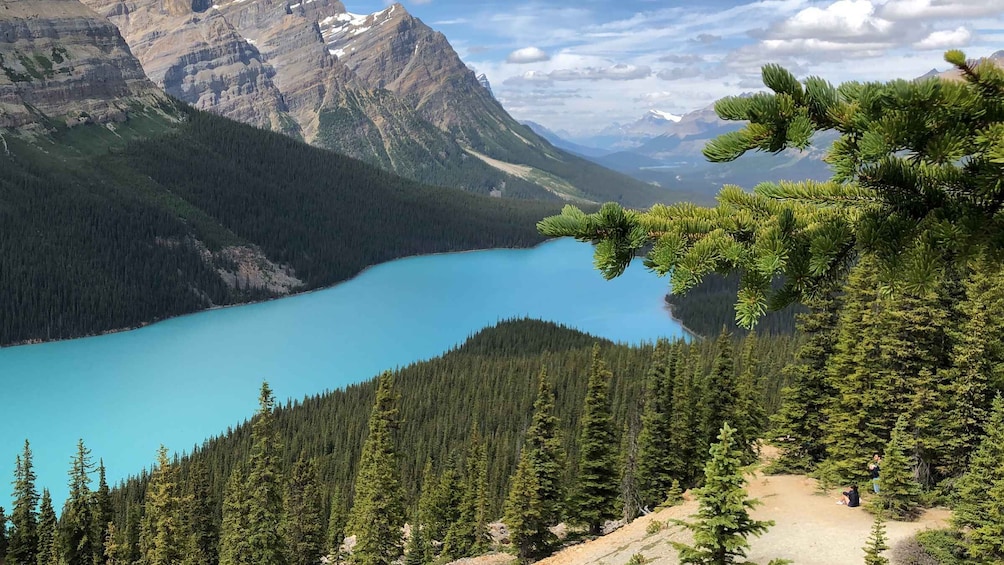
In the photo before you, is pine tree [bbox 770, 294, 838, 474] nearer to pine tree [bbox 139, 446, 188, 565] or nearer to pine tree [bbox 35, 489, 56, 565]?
pine tree [bbox 139, 446, 188, 565]

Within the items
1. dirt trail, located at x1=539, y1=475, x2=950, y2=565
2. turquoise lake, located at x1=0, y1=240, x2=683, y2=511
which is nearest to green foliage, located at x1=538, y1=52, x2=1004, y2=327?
dirt trail, located at x1=539, y1=475, x2=950, y2=565

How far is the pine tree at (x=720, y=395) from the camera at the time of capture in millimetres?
43125

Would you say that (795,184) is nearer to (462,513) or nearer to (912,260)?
(912,260)

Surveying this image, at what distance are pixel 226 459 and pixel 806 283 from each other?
258 ft

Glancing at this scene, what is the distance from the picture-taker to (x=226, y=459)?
74625mm

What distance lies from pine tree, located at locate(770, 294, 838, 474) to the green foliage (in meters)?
34.2

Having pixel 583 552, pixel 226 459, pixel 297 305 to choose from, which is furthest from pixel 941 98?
pixel 297 305

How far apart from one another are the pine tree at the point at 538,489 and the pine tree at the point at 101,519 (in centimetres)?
3114

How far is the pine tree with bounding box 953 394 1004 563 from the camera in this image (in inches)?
858

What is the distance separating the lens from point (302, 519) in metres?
45.8

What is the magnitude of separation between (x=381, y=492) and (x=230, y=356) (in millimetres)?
95352

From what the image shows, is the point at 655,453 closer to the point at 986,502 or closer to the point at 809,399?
the point at 809,399

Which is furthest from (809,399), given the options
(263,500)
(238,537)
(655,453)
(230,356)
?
(230,356)

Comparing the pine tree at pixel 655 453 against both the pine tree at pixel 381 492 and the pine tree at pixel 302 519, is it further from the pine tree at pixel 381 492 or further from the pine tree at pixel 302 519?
the pine tree at pixel 302 519
